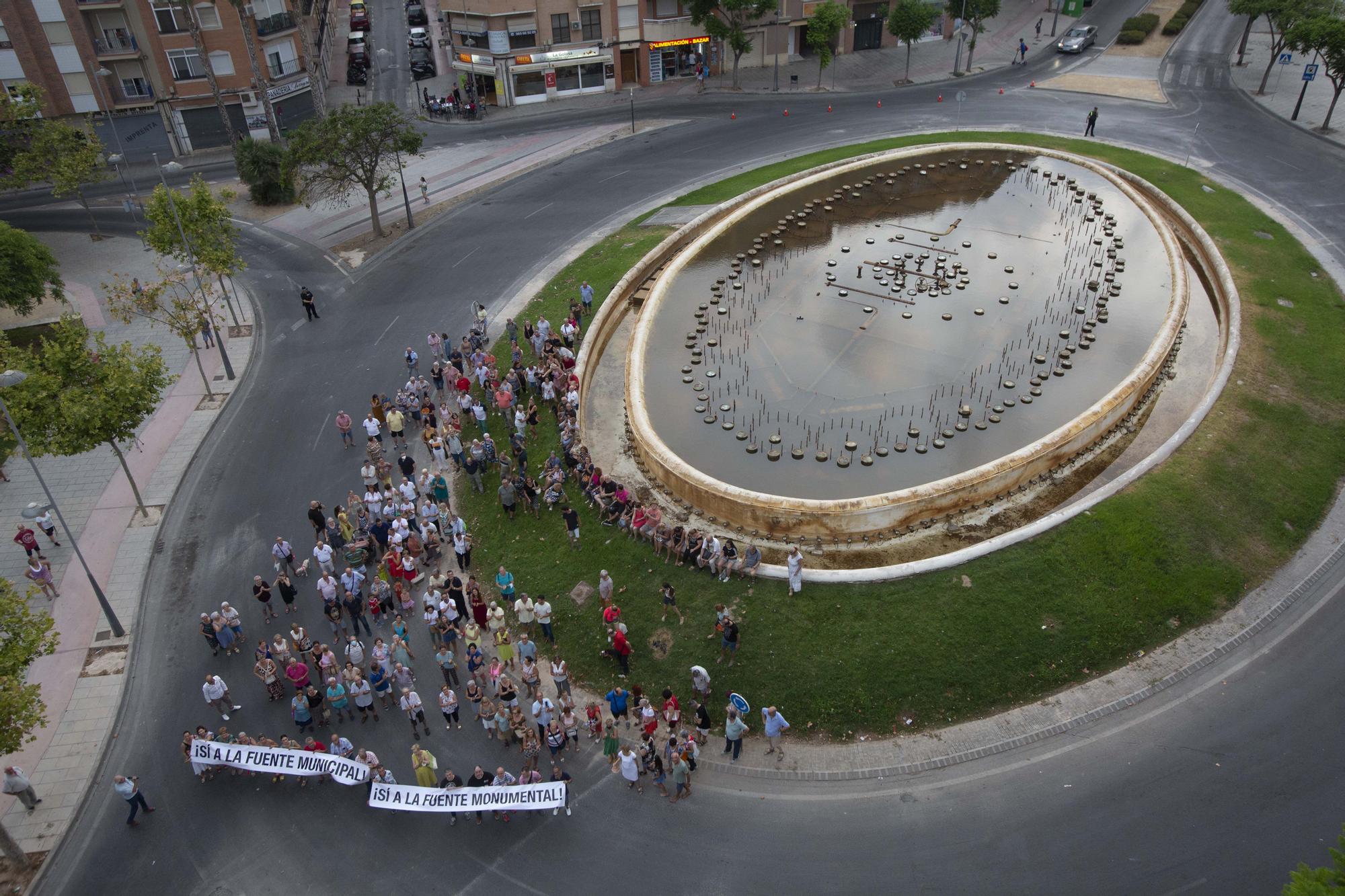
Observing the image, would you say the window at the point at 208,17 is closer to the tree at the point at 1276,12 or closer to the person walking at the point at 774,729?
the person walking at the point at 774,729

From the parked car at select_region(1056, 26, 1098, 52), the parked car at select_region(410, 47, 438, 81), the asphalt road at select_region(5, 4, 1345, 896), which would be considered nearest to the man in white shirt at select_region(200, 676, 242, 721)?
the asphalt road at select_region(5, 4, 1345, 896)

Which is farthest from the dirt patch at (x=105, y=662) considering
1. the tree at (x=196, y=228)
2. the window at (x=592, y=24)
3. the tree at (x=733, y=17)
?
the window at (x=592, y=24)

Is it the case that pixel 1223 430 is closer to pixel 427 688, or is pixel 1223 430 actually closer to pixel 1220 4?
pixel 427 688

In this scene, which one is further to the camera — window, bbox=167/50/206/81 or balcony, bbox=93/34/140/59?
window, bbox=167/50/206/81

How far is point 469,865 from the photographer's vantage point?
58.4 ft

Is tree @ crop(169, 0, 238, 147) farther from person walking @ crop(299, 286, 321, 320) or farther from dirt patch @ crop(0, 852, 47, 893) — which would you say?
dirt patch @ crop(0, 852, 47, 893)

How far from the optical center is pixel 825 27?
60656 mm

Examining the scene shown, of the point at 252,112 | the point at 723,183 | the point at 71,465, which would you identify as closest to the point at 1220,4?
the point at 723,183

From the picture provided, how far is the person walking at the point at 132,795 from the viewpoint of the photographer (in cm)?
1838

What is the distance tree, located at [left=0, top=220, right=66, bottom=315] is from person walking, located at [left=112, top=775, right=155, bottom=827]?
26.5 meters

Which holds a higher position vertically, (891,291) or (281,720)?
(891,291)

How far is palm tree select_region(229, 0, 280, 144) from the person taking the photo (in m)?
54.0

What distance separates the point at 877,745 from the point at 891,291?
750 inches

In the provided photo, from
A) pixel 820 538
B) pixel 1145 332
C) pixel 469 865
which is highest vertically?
pixel 1145 332
